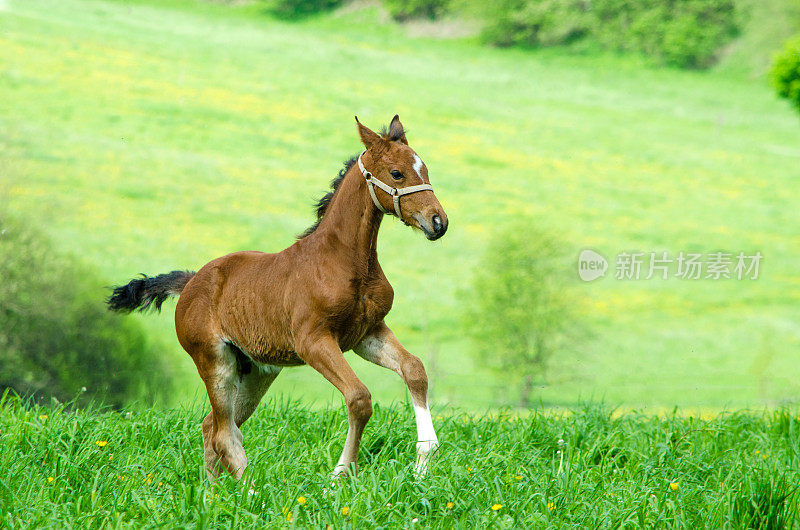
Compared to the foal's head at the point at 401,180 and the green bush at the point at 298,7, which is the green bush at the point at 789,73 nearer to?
the foal's head at the point at 401,180

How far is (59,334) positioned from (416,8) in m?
9.26

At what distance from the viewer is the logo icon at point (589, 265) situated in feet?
34.2

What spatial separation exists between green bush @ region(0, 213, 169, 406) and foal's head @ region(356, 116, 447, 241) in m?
5.49

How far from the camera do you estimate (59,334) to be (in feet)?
27.4

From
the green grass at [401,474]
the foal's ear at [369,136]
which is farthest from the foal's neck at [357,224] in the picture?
the green grass at [401,474]

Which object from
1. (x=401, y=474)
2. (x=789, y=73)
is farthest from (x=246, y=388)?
(x=789, y=73)

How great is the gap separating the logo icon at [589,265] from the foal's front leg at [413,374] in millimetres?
7224

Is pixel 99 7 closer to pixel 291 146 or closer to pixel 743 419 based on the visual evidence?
pixel 291 146

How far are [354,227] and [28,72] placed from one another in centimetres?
1212

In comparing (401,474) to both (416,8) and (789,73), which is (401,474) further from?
(416,8)

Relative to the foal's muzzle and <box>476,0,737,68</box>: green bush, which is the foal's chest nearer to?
the foal's muzzle

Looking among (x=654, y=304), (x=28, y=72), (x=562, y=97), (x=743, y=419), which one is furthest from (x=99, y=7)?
(x=743, y=419)

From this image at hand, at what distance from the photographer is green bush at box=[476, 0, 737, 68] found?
14789mm

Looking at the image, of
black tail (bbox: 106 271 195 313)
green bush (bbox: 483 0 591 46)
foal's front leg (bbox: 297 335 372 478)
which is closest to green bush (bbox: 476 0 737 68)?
green bush (bbox: 483 0 591 46)
